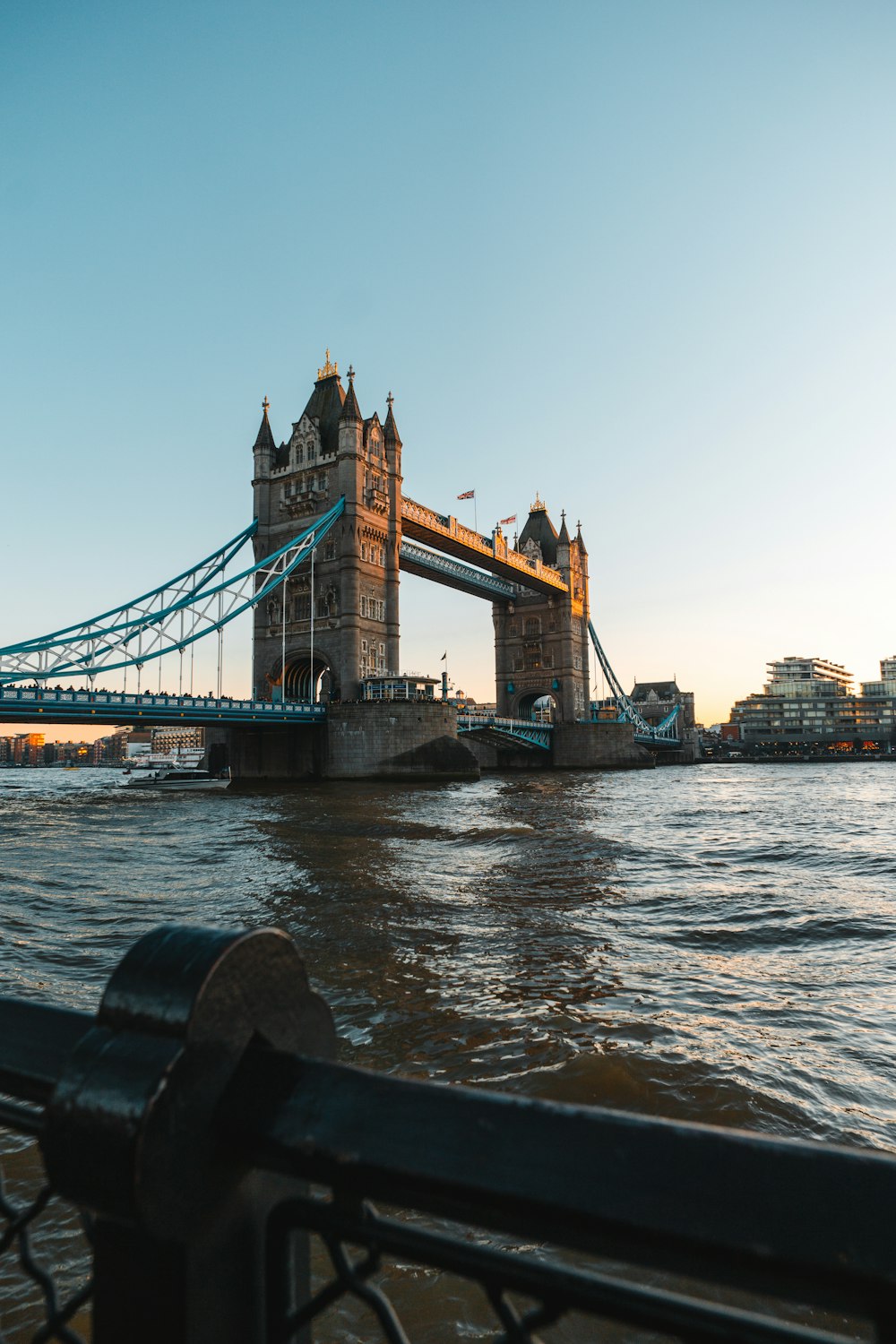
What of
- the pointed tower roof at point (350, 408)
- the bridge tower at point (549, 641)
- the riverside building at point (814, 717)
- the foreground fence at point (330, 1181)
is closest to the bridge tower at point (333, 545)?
the pointed tower roof at point (350, 408)

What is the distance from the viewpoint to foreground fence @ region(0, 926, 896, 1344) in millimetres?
580

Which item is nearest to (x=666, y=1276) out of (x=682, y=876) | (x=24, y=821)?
(x=682, y=876)

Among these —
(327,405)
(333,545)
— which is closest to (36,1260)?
(333,545)

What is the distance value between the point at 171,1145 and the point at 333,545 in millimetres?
39856

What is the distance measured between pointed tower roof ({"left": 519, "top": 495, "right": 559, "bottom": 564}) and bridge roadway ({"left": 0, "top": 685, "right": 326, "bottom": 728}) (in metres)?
37.7

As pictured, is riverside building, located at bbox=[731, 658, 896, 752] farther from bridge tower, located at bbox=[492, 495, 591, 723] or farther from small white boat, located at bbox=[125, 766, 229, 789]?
small white boat, located at bbox=[125, 766, 229, 789]

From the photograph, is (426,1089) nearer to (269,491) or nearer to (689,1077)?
(689,1077)

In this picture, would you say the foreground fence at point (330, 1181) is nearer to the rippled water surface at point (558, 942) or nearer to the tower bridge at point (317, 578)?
the rippled water surface at point (558, 942)

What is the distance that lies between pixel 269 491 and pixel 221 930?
43.9 m

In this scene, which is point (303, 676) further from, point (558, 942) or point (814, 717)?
point (814, 717)

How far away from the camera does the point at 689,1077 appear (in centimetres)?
368

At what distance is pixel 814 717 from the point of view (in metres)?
106

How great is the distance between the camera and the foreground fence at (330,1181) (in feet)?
1.90

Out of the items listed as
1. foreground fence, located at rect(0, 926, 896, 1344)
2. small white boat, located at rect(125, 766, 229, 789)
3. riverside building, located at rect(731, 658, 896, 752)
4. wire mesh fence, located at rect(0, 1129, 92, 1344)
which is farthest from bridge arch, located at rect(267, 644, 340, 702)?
riverside building, located at rect(731, 658, 896, 752)
